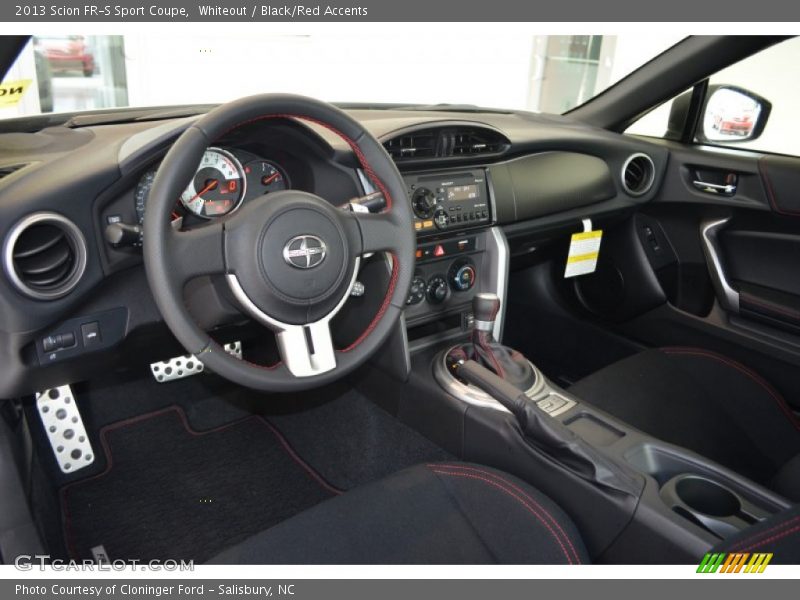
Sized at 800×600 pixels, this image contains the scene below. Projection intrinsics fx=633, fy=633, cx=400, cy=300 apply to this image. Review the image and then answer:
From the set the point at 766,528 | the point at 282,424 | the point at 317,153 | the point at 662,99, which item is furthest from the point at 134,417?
the point at 662,99

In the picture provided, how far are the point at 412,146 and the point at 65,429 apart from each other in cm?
135

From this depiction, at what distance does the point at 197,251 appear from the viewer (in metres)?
1.10

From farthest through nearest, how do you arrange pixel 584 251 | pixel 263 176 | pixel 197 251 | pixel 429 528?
pixel 584 251, pixel 263 176, pixel 429 528, pixel 197 251

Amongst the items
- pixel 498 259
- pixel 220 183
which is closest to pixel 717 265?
pixel 498 259

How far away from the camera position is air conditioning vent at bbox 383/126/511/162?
163cm

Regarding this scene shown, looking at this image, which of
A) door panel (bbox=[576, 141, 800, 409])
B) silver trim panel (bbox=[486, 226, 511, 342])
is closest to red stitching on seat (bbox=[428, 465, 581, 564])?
silver trim panel (bbox=[486, 226, 511, 342])

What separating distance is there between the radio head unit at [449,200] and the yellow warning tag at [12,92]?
0.87m

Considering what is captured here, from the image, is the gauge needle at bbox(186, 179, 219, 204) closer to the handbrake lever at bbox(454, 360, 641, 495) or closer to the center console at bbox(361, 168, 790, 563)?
the center console at bbox(361, 168, 790, 563)

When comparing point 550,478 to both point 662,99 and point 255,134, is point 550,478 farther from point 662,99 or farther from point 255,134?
point 662,99

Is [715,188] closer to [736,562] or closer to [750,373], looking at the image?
[750,373]

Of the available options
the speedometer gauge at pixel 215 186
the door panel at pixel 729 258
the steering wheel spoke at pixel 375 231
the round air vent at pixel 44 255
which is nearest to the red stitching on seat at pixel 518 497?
the steering wheel spoke at pixel 375 231

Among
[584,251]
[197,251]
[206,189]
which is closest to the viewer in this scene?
[197,251]

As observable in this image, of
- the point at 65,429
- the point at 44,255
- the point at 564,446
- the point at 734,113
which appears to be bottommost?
the point at 65,429

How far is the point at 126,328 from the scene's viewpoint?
139 centimetres
